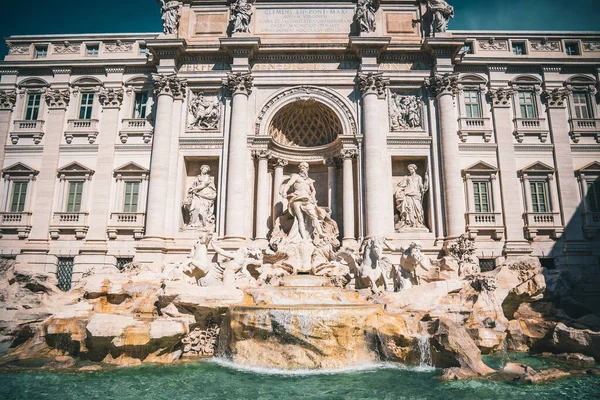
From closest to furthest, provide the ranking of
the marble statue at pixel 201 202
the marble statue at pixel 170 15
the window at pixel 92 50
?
the marble statue at pixel 201 202, the marble statue at pixel 170 15, the window at pixel 92 50

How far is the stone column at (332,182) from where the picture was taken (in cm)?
2105

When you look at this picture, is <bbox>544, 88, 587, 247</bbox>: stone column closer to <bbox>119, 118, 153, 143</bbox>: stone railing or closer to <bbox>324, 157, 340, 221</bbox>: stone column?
<bbox>324, 157, 340, 221</bbox>: stone column

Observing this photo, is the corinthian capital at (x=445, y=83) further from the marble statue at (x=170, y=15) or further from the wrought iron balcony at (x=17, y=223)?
the wrought iron balcony at (x=17, y=223)

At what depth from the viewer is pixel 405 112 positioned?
825 inches

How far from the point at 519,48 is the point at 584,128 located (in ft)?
18.5

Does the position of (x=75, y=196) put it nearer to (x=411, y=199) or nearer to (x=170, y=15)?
(x=170, y=15)

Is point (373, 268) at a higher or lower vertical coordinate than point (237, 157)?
lower

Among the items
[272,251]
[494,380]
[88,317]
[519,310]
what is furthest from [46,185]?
[519,310]

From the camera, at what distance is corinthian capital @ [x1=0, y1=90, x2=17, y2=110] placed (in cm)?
2198

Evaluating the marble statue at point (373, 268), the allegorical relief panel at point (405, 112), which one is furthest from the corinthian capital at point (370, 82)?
the marble statue at point (373, 268)

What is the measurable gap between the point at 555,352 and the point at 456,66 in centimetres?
1503

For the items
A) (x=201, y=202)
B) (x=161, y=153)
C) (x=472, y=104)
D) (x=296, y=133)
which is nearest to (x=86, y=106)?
(x=161, y=153)

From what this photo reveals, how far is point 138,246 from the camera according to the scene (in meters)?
18.8

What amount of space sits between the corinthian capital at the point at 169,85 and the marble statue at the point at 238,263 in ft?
29.7
